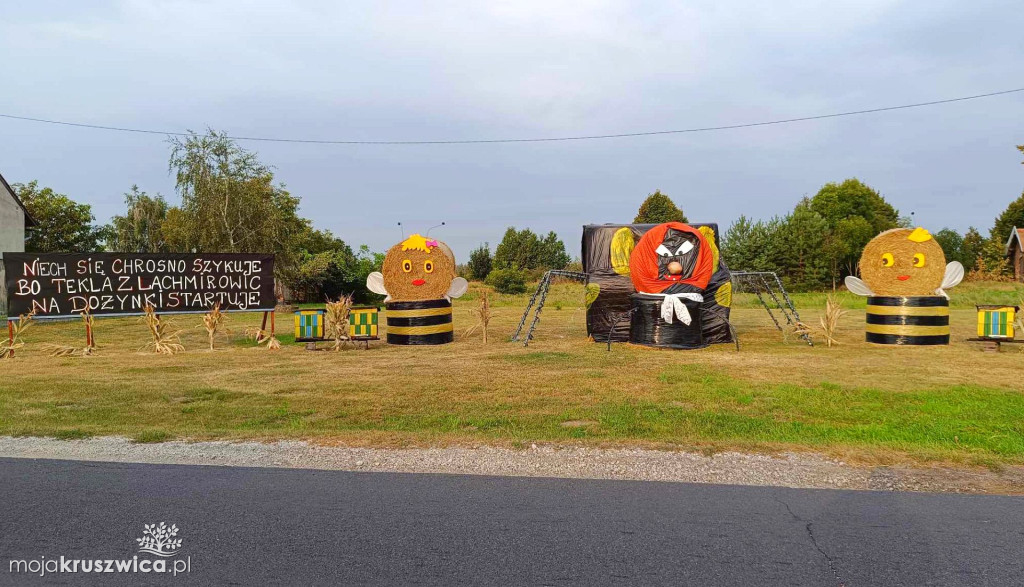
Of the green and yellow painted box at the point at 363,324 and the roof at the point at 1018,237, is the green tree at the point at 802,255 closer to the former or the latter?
the roof at the point at 1018,237

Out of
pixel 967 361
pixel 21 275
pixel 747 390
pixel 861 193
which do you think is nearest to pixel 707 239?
pixel 967 361

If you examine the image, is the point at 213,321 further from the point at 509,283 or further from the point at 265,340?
the point at 509,283

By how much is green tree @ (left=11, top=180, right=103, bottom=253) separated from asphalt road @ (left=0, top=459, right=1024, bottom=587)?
42108mm

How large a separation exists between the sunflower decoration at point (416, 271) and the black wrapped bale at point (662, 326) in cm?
420

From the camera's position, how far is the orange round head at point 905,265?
15.0m

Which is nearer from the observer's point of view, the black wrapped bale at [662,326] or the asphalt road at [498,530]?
the asphalt road at [498,530]

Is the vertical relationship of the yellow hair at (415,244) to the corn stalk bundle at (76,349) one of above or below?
above

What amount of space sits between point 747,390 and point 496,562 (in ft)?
22.1

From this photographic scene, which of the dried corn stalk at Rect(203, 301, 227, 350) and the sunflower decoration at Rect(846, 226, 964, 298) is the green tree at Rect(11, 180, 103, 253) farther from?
the sunflower decoration at Rect(846, 226, 964, 298)

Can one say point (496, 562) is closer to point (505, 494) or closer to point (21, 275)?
point (505, 494)

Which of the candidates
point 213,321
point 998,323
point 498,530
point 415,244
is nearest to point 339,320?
point 415,244

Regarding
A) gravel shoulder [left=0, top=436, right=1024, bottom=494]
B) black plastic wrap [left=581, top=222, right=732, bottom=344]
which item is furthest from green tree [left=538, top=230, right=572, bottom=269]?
gravel shoulder [left=0, top=436, right=1024, bottom=494]

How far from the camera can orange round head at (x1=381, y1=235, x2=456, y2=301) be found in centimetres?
1566

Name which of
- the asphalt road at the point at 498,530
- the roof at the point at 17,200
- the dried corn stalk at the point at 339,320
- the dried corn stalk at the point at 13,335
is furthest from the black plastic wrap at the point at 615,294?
the roof at the point at 17,200
